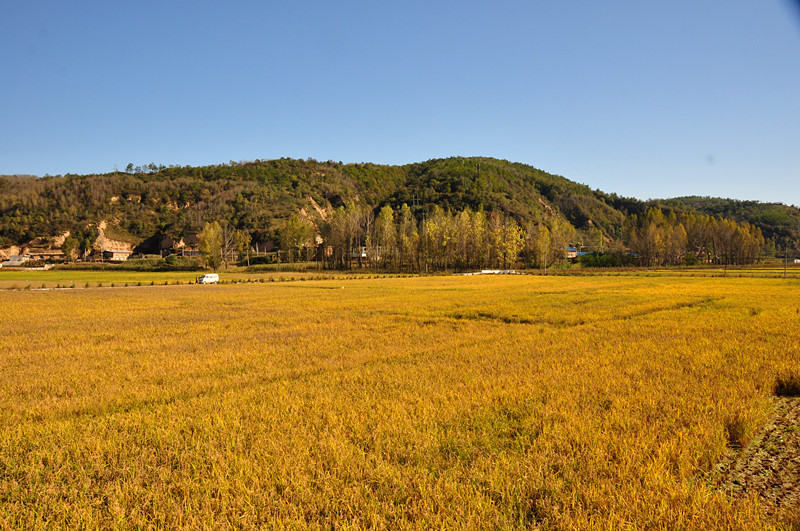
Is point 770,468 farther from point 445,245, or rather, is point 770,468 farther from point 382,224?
point 382,224

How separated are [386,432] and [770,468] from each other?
15.0 ft

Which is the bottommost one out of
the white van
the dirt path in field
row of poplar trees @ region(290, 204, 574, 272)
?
the white van

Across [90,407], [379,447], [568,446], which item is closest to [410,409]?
[379,447]

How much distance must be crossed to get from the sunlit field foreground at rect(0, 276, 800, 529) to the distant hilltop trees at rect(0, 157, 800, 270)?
88.0 metres

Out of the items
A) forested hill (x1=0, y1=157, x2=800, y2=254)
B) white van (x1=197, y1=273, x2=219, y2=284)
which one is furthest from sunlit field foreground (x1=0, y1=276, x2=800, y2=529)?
forested hill (x1=0, y1=157, x2=800, y2=254)

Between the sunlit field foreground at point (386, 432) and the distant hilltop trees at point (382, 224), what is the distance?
88.0 meters

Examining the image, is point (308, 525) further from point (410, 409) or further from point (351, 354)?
point (351, 354)

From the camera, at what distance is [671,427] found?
5406 millimetres

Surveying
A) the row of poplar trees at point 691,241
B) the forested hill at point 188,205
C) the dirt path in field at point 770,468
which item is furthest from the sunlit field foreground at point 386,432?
the forested hill at point 188,205

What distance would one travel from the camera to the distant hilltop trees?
104m

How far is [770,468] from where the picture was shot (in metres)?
4.61

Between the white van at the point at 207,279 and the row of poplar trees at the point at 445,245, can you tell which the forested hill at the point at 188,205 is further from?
the white van at the point at 207,279

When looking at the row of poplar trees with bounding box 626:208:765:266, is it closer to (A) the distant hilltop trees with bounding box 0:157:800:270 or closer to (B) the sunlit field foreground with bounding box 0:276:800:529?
(A) the distant hilltop trees with bounding box 0:157:800:270

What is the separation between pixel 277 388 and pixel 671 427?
6.46 metres
